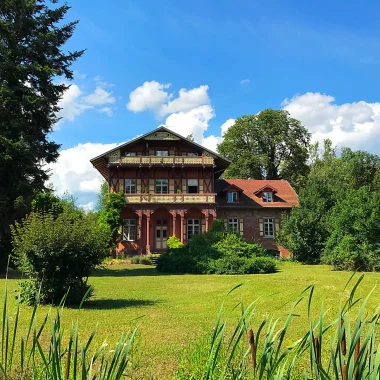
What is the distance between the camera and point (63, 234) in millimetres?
10734

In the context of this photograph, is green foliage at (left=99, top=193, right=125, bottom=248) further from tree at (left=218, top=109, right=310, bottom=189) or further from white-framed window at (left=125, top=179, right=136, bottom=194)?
tree at (left=218, top=109, right=310, bottom=189)

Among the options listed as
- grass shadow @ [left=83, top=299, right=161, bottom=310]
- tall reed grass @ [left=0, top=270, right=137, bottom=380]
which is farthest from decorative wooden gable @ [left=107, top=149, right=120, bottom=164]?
tall reed grass @ [left=0, top=270, right=137, bottom=380]

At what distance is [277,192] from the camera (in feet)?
133

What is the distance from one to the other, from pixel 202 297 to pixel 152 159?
24.2 m

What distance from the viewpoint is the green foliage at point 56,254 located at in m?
10.5

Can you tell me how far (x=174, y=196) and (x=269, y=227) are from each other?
9719mm

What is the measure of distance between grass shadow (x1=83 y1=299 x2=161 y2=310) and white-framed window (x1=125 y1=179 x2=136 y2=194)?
983 inches

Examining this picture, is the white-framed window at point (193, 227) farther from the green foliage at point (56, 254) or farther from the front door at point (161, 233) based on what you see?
the green foliage at point (56, 254)

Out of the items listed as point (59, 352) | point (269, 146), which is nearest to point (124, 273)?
point (59, 352)

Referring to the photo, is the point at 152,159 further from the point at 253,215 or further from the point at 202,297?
the point at 202,297

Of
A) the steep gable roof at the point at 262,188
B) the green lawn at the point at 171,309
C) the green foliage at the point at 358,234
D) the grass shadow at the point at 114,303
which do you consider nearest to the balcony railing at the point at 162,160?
the steep gable roof at the point at 262,188

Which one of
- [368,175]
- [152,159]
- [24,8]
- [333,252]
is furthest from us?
[368,175]

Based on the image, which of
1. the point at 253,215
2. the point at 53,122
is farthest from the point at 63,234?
the point at 253,215

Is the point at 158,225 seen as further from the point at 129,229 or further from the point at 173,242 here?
the point at 173,242
